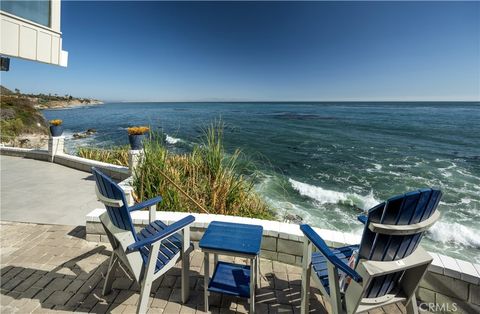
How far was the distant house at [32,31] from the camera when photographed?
2908 millimetres

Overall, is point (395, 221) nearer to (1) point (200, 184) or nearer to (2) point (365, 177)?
(1) point (200, 184)

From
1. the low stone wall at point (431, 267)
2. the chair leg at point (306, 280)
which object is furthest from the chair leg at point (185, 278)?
the chair leg at point (306, 280)

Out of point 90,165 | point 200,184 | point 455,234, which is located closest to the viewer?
point 200,184

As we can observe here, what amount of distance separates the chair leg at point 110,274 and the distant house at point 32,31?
2855mm

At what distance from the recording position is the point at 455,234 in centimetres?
569


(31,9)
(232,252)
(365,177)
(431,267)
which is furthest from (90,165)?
(365,177)

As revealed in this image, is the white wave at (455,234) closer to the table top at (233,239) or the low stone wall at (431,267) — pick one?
the low stone wall at (431,267)

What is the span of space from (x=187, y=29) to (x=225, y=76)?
32.0 m

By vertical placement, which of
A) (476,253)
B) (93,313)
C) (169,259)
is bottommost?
(476,253)

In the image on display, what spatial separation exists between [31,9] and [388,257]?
4674 millimetres

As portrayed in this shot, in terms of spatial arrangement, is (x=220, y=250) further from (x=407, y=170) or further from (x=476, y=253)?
(x=407, y=170)

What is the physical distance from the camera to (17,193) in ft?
14.5

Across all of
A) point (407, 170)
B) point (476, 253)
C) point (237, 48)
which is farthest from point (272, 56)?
point (476, 253)

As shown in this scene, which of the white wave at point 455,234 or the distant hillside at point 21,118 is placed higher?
the distant hillside at point 21,118
